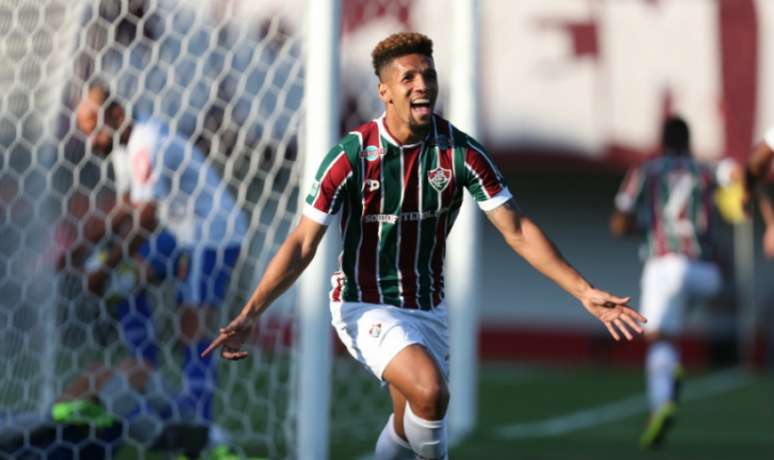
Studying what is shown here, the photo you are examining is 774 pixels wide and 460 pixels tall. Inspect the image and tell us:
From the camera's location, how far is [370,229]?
17.4ft

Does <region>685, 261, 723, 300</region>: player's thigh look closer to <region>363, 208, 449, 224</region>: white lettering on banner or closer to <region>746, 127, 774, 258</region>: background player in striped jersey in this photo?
<region>746, 127, 774, 258</region>: background player in striped jersey

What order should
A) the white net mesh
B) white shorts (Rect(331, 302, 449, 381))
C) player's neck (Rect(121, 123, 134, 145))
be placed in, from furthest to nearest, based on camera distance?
the white net mesh, player's neck (Rect(121, 123, 134, 145)), white shorts (Rect(331, 302, 449, 381))

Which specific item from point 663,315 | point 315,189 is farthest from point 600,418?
point 315,189

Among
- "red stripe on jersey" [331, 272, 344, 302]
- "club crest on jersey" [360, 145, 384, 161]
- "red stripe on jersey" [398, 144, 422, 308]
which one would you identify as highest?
"club crest on jersey" [360, 145, 384, 161]

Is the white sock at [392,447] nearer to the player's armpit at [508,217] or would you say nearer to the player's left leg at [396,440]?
the player's left leg at [396,440]

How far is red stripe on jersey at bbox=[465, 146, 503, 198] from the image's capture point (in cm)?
523

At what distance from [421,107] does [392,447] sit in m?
1.29

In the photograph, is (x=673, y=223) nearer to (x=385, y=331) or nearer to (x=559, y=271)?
(x=559, y=271)

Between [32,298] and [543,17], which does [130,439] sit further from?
[543,17]

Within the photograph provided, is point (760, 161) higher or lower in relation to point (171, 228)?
higher

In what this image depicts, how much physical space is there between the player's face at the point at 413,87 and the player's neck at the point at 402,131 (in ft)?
0.12

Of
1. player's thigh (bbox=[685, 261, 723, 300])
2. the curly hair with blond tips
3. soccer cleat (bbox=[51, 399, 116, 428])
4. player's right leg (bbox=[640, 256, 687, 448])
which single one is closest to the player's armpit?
the curly hair with blond tips

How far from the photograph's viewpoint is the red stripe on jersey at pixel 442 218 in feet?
17.2

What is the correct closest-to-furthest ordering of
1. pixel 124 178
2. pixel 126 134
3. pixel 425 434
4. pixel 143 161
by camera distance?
pixel 425 434 → pixel 143 161 → pixel 126 134 → pixel 124 178
